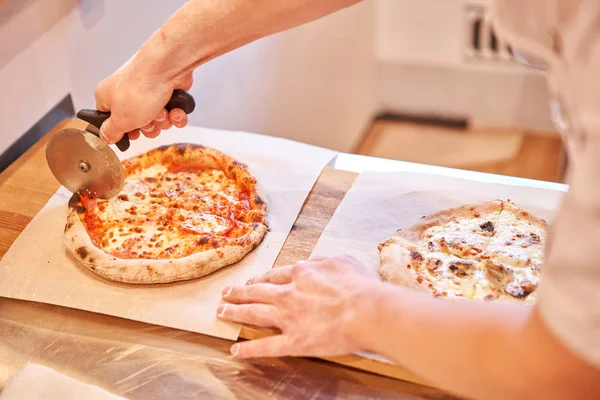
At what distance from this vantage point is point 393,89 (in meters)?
3.61

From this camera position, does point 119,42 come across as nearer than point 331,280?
No

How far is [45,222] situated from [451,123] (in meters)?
2.53

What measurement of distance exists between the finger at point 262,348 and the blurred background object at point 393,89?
1.20 meters

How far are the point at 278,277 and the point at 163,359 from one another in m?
0.26

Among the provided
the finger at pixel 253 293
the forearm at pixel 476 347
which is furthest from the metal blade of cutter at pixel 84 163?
the forearm at pixel 476 347

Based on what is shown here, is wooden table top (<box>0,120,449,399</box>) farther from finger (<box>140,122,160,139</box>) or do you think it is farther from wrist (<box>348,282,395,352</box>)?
finger (<box>140,122,160,139</box>)

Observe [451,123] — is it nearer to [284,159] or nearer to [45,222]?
[284,159]

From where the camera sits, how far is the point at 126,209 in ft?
5.07

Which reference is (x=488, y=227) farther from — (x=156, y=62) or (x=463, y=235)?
(x=156, y=62)

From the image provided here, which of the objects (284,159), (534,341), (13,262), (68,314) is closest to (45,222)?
(13,262)

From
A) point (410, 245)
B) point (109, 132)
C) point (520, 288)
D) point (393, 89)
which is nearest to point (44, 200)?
point (109, 132)

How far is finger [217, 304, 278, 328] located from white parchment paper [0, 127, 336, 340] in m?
0.02

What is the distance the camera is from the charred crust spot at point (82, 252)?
1.39 metres

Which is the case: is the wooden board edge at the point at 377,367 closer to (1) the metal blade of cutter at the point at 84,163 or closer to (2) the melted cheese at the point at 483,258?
(2) the melted cheese at the point at 483,258
